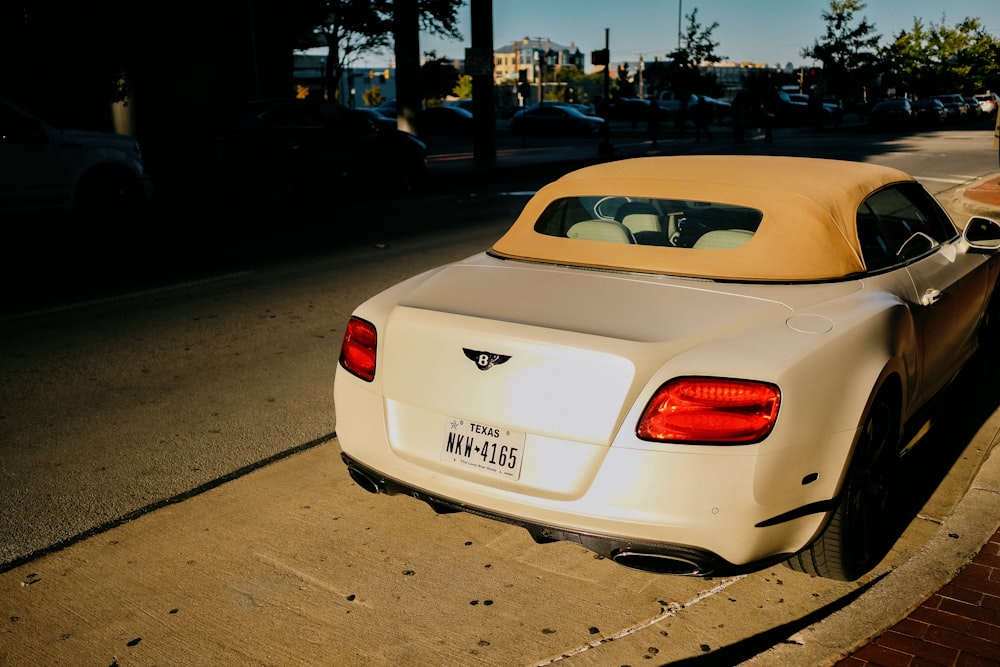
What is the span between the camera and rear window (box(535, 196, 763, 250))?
401 centimetres

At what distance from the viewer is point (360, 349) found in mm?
3590

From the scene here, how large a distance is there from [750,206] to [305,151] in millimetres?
13013

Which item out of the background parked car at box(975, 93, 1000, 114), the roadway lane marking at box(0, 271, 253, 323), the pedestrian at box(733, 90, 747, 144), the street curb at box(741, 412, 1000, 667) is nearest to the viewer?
the street curb at box(741, 412, 1000, 667)

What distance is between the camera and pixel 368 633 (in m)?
3.21

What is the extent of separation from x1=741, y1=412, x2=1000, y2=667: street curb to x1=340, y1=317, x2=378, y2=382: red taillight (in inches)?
63.8

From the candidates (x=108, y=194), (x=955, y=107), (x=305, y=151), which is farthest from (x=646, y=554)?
(x=955, y=107)

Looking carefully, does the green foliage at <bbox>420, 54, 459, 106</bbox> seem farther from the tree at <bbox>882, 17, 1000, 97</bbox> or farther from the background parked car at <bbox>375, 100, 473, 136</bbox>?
the tree at <bbox>882, 17, 1000, 97</bbox>

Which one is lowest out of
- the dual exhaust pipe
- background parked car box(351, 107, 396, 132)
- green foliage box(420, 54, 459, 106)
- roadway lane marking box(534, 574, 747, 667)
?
roadway lane marking box(534, 574, 747, 667)

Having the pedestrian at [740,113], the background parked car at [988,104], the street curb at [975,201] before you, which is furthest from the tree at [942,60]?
the street curb at [975,201]

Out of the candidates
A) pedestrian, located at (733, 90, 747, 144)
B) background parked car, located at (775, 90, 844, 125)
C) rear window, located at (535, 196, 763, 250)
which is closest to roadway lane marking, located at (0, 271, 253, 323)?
rear window, located at (535, 196, 763, 250)

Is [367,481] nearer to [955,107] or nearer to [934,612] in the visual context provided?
[934,612]

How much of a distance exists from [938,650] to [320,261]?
836 cm

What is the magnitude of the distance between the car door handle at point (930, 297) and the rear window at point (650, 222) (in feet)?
2.43

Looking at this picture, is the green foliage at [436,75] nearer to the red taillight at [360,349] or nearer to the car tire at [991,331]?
the car tire at [991,331]
